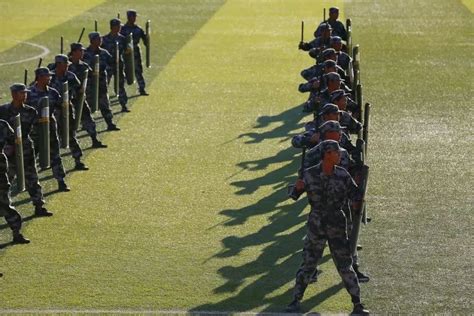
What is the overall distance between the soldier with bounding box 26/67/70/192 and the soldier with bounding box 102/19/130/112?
563 centimetres

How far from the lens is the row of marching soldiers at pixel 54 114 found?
18391mm

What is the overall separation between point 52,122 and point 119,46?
24.3ft

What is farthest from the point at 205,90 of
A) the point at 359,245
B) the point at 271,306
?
the point at 271,306

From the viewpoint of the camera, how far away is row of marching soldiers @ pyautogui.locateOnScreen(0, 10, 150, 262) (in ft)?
60.3

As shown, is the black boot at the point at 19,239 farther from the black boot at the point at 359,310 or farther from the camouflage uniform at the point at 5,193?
the black boot at the point at 359,310

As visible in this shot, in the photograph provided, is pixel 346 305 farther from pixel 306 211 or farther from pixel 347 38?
pixel 347 38

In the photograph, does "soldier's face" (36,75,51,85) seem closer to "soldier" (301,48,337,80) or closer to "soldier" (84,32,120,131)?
"soldier" (84,32,120,131)

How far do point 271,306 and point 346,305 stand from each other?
100 cm

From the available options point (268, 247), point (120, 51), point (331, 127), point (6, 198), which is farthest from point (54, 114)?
point (331, 127)

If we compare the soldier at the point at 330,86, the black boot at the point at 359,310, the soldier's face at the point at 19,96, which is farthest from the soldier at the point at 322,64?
the black boot at the point at 359,310

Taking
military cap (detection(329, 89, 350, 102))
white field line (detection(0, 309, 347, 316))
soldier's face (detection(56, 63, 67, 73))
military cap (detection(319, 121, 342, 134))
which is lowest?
white field line (detection(0, 309, 347, 316))

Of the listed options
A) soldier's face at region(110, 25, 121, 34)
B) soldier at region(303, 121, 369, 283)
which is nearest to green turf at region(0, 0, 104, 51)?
soldier's face at region(110, 25, 121, 34)

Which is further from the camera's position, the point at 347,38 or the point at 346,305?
the point at 347,38

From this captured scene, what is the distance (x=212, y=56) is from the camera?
36.1m
